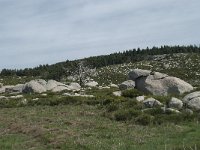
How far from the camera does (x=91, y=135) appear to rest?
79.9ft

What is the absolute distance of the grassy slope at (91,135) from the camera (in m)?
21.3

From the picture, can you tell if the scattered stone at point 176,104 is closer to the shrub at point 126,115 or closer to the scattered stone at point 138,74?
the shrub at point 126,115

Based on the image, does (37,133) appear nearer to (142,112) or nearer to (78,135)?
(78,135)

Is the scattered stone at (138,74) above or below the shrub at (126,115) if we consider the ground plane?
above

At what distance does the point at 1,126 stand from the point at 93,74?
524 ft

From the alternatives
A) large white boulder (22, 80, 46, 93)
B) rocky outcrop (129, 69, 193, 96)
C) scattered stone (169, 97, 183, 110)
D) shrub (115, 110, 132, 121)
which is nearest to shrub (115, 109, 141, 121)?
shrub (115, 110, 132, 121)

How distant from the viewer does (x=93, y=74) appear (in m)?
191

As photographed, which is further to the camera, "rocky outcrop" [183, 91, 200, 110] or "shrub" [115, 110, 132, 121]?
"rocky outcrop" [183, 91, 200, 110]

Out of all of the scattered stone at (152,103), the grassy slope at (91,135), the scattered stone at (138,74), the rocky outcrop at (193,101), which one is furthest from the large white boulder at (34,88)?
the rocky outcrop at (193,101)

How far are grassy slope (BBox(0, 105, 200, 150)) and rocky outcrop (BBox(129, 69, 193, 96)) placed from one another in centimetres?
1994

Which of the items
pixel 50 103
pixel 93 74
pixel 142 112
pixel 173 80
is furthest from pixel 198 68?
pixel 142 112

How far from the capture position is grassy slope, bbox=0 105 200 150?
21.3m

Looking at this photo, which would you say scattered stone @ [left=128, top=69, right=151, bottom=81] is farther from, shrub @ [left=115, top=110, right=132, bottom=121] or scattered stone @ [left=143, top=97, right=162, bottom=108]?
shrub @ [left=115, top=110, right=132, bottom=121]

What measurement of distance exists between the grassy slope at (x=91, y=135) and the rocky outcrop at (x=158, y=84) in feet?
65.4
